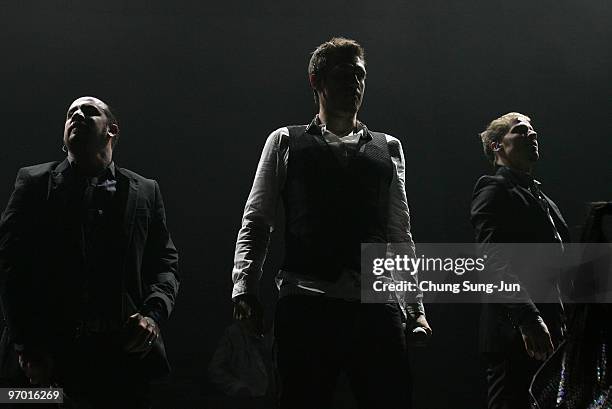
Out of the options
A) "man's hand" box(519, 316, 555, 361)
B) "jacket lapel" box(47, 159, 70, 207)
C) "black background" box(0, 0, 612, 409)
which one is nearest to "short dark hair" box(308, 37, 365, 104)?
"jacket lapel" box(47, 159, 70, 207)

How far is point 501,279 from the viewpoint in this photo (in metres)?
2.15

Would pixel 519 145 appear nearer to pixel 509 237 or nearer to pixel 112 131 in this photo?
pixel 509 237

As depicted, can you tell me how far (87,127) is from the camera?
221 cm

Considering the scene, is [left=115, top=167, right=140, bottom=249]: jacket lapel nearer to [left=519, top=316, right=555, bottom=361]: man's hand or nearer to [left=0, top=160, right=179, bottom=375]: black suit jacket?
[left=0, top=160, right=179, bottom=375]: black suit jacket

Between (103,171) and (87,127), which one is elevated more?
(87,127)

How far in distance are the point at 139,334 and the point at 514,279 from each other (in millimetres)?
1114

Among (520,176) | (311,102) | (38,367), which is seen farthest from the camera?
(311,102)

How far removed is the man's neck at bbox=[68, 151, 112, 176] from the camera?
84.7 inches

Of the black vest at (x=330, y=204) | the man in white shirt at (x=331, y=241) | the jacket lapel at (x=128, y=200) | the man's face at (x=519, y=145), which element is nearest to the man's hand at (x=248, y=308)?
the man in white shirt at (x=331, y=241)

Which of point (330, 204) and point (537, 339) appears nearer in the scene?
point (330, 204)

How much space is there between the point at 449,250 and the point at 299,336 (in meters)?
1.19

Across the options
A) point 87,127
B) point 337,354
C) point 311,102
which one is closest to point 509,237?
point 337,354

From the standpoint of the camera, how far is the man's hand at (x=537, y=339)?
2012mm

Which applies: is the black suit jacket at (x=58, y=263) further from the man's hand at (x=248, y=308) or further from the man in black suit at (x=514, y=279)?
the man in black suit at (x=514, y=279)
